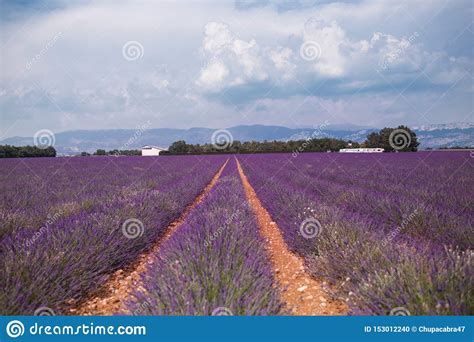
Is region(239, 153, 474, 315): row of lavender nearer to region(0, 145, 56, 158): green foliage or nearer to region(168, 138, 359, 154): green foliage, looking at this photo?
region(0, 145, 56, 158): green foliage

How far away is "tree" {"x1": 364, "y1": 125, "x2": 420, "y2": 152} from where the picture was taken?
35.9m

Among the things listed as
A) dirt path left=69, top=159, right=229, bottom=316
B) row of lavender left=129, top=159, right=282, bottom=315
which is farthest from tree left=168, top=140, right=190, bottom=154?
row of lavender left=129, top=159, right=282, bottom=315

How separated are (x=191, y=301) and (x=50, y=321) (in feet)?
3.08

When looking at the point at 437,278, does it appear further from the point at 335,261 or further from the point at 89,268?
the point at 89,268

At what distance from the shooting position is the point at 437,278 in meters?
1.99

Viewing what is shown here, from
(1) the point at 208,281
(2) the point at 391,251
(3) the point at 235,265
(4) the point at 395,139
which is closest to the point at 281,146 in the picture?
(4) the point at 395,139

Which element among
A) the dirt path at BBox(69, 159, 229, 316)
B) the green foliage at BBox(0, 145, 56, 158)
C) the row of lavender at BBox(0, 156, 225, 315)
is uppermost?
the green foliage at BBox(0, 145, 56, 158)

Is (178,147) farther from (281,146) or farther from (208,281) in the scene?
(208,281)

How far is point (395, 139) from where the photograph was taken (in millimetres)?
37188

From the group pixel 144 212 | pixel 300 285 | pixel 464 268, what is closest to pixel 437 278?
pixel 464 268

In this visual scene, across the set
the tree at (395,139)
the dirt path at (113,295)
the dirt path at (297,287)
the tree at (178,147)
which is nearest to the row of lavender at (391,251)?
the dirt path at (297,287)

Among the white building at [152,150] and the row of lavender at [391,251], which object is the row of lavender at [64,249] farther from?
the white building at [152,150]

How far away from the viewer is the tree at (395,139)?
118 ft

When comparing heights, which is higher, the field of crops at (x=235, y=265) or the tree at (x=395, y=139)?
the tree at (x=395, y=139)
